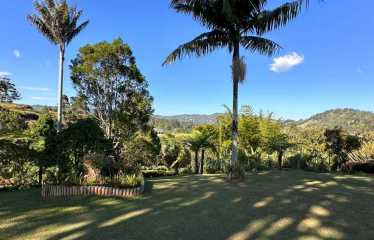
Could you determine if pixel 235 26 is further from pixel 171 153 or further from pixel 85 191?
pixel 171 153

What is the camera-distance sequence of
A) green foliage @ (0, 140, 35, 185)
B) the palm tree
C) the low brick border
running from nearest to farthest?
the low brick border < green foliage @ (0, 140, 35, 185) < the palm tree

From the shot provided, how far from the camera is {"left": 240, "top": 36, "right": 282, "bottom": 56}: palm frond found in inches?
403

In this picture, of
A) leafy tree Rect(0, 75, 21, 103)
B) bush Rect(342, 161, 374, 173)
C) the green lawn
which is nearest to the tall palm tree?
the green lawn

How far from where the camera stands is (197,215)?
5.37m

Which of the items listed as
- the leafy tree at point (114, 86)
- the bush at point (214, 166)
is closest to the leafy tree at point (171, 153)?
the leafy tree at point (114, 86)

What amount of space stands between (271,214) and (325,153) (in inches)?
422

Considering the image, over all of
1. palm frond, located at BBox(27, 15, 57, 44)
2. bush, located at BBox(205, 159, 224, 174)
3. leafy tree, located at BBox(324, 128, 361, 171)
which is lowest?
bush, located at BBox(205, 159, 224, 174)

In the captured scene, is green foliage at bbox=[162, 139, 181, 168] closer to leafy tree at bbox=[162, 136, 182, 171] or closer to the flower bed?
leafy tree at bbox=[162, 136, 182, 171]

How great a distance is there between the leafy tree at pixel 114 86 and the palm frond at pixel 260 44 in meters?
7.52

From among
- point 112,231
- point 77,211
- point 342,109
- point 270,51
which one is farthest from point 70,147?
point 342,109

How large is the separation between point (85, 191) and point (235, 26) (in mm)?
7154

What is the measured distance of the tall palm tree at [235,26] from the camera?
9547 millimetres

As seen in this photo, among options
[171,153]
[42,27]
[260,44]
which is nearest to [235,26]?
[260,44]

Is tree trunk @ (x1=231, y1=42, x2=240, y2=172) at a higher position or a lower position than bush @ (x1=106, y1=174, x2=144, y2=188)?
higher
